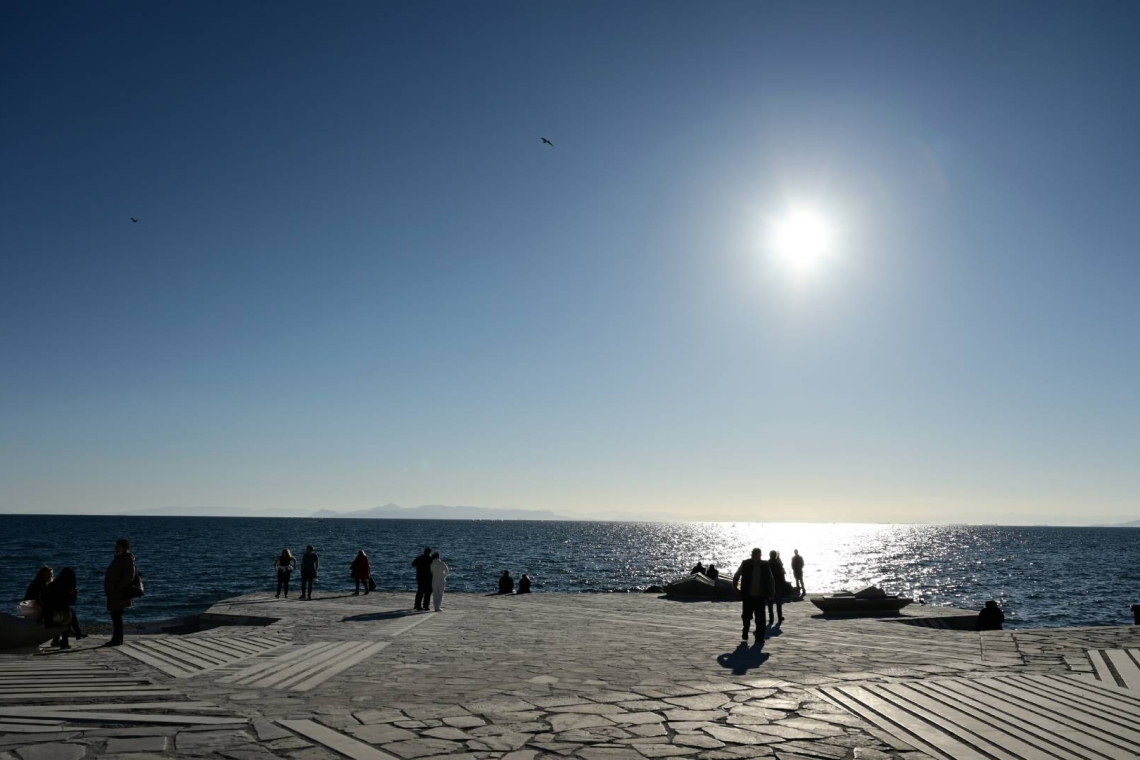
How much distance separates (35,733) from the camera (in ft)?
20.9

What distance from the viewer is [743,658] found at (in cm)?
1121

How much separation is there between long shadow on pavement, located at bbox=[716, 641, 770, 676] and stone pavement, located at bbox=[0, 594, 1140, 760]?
0.06 metres

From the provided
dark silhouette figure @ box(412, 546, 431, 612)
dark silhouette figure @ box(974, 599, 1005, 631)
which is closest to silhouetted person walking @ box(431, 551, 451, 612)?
dark silhouette figure @ box(412, 546, 431, 612)

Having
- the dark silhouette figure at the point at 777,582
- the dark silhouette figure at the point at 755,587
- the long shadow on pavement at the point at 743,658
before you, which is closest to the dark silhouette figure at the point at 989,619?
the dark silhouette figure at the point at 777,582

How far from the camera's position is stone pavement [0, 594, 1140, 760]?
6.18 metres

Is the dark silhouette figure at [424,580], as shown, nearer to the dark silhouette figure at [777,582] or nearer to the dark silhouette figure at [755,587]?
the dark silhouette figure at [777,582]

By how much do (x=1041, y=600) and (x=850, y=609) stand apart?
113 feet

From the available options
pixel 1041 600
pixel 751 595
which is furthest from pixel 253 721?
pixel 1041 600

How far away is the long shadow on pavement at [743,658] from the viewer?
10.2 m

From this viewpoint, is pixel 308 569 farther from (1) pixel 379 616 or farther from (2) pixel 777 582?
(2) pixel 777 582

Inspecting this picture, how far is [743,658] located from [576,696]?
4.07m

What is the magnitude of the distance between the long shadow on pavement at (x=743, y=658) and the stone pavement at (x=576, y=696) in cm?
6

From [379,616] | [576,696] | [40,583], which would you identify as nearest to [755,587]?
[576,696]

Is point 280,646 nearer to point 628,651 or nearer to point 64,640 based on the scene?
point 64,640
